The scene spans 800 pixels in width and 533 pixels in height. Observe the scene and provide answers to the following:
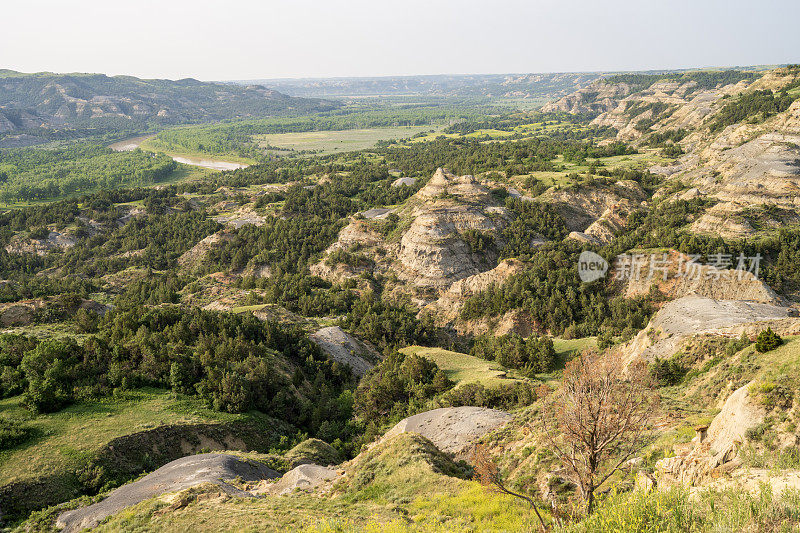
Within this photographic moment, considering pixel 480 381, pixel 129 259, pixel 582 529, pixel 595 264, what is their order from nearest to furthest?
pixel 582 529
pixel 480 381
pixel 595 264
pixel 129 259

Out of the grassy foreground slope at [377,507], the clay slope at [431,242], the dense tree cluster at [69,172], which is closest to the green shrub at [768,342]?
the grassy foreground slope at [377,507]

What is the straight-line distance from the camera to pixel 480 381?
34.5 m

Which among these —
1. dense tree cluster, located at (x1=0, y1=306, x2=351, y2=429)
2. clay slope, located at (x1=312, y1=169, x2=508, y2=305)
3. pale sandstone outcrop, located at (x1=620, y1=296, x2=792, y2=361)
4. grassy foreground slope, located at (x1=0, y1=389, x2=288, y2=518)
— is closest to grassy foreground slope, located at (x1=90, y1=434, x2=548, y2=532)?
grassy foreground slope, located at (x1=0, y1=389, x2=288, y2=518)

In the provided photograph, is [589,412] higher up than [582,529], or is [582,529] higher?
[589,412]

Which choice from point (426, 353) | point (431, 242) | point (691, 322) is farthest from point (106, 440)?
point (431, 242)

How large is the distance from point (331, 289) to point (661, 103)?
609ft

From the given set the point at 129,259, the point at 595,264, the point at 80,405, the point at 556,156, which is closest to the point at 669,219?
the point at 595,264

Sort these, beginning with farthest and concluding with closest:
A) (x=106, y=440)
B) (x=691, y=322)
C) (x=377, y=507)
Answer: (x=691, y=322), (x=106, y=440), (x=377, y=507)

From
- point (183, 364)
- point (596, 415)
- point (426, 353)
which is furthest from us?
point (426, 353)

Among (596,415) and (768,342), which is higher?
(596,415)

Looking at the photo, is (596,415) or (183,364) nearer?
(596,415)

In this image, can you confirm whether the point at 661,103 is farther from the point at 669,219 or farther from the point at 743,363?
the point at 743,363

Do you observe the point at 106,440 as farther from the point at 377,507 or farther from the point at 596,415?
the point at 596,415

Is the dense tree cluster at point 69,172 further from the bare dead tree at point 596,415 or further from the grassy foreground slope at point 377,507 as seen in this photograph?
the bare dead tree at point 596,415
